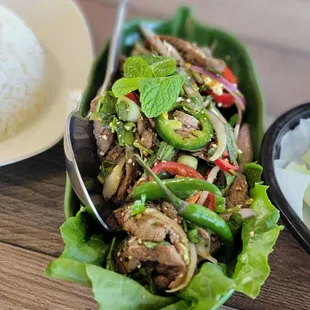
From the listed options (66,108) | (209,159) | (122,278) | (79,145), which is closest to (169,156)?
(209,159)

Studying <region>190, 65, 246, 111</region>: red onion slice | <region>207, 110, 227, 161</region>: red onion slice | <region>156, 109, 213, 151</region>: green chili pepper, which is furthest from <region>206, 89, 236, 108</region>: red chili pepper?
<region>156, 109, 213, 151</region>: green chili pepper

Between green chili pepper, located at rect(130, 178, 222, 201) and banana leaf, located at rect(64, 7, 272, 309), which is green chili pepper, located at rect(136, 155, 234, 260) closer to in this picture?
green chili pepper, located at rect(130, 178, 222, 201)

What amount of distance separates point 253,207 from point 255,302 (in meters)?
0.29

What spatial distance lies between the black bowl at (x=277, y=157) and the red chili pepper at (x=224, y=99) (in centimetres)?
22

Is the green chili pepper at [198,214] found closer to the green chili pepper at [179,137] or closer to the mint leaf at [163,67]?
the green chili pepper at [179,137]

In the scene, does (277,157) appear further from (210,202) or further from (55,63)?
(55,63)

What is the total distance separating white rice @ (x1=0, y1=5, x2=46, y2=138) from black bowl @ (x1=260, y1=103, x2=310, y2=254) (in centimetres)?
85

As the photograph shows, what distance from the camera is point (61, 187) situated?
1.89m

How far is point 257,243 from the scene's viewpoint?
1.51m

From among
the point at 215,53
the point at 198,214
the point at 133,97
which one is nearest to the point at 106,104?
the point at 133,97

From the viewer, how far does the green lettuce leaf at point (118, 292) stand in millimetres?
1358

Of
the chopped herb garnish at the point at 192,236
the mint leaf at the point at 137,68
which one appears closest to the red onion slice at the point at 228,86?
the mint leaf at the point at 137,68

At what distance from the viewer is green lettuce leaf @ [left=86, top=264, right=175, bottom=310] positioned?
1.36 metres

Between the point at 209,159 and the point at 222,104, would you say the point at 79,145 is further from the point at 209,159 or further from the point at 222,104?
the point at 222,104
